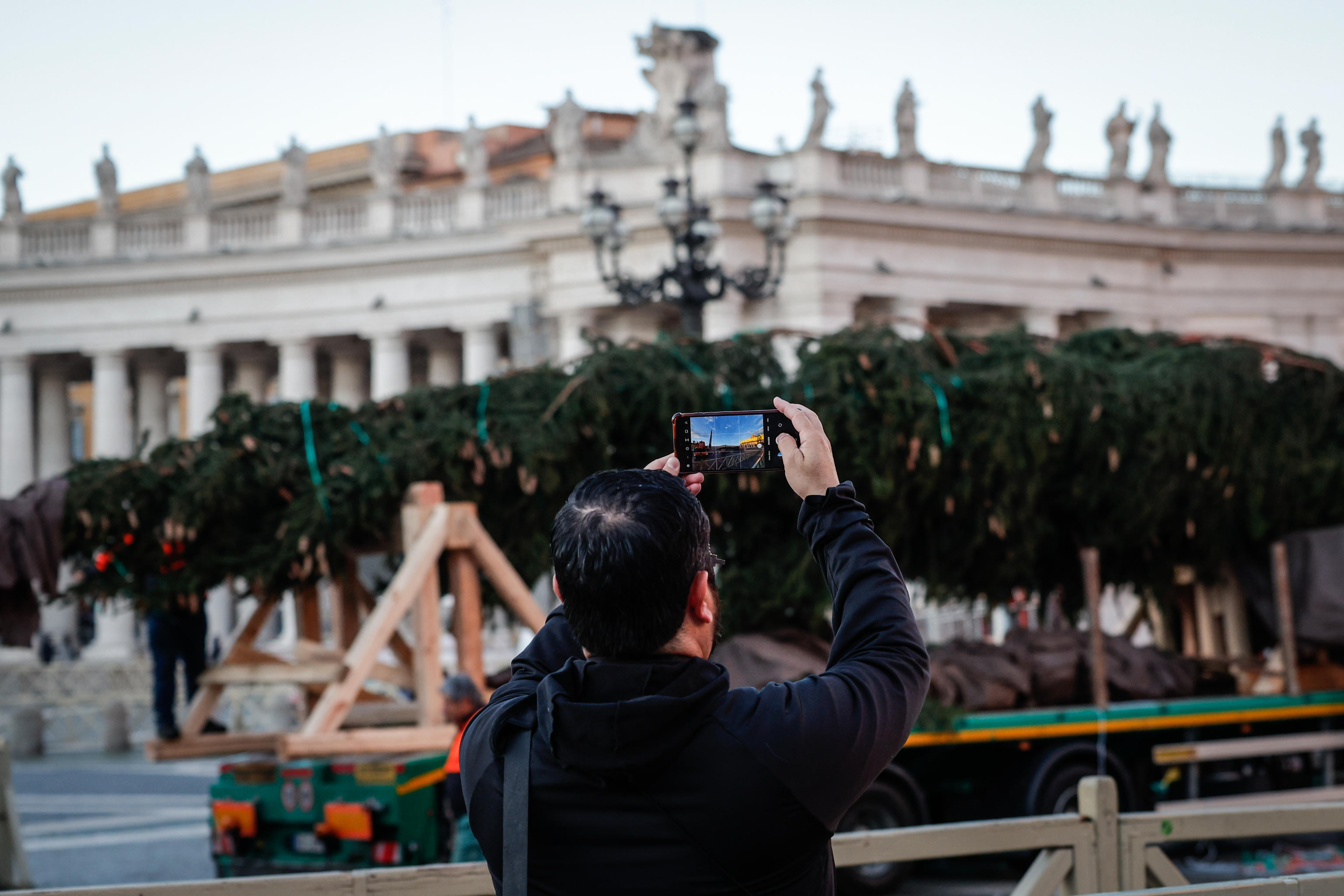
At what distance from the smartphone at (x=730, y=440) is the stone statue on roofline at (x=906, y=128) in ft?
119

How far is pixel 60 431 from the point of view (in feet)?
148

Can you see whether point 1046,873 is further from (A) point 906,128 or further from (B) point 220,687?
(A) point 906,128

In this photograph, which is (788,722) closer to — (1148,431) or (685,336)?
(685,336)

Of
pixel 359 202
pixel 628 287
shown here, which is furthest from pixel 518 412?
pixel 359 202

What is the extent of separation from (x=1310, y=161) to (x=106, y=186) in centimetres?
3622

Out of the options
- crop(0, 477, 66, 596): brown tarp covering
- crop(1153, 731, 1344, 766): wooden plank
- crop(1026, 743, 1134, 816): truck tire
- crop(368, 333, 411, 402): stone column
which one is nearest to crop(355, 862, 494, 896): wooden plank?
crop(0, 477, 66, 596): brown tarp covering

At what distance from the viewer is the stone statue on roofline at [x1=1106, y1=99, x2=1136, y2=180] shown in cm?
4094

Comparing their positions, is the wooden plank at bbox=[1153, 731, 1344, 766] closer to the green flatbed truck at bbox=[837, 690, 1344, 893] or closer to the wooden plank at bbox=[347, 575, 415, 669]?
the green flatbed truck at bbox=[837, 690, 1344, 893]

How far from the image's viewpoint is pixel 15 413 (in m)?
41.7

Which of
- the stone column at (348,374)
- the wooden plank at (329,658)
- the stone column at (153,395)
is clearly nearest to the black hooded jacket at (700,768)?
the wooden plank at (329,658)

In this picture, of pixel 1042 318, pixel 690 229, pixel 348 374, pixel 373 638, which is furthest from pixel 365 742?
pixel 348 374

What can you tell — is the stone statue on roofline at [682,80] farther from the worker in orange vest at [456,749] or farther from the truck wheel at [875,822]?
the worker in orange vest at [456,749]

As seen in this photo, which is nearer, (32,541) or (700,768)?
(700,768)

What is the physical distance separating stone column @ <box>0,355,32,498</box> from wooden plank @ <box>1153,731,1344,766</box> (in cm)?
3838
